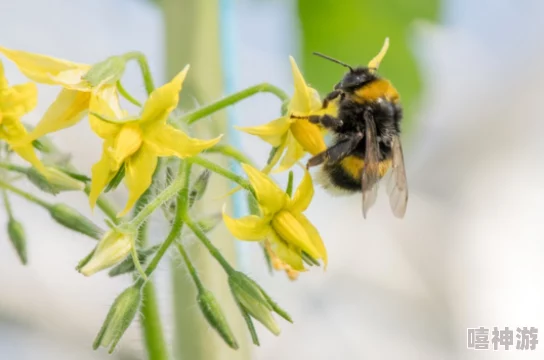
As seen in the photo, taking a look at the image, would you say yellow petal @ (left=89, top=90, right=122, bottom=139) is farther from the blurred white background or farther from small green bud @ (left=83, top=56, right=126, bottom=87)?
the blurred white background

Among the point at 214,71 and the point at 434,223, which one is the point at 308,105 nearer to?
the point at 214,71

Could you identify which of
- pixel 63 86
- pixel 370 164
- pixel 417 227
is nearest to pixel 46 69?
pixel 63 86

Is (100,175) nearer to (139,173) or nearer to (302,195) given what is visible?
(139,173)

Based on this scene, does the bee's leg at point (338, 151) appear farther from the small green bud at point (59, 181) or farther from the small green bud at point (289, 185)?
the small green bud at point (59, 181)

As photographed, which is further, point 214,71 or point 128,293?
point 214,71

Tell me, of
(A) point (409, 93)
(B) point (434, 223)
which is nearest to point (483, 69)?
(B) point (434, 223)
